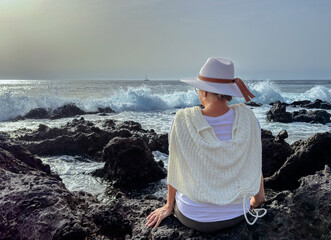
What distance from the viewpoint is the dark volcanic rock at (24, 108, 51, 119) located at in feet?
Result: 62.7

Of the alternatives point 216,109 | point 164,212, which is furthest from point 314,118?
point 164,212

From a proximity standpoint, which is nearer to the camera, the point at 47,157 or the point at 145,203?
the point at 145,203

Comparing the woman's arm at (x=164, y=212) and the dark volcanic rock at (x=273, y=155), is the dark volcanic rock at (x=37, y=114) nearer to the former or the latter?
the dark volcanic rock at (x=273, y=155)

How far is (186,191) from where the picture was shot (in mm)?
2330

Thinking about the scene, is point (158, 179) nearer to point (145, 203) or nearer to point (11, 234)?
point (145, 203)

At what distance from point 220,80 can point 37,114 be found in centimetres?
1893

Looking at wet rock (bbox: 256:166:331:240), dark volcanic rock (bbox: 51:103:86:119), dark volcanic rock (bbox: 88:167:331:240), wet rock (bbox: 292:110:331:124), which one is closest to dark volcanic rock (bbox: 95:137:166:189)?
dark volcanic rock (bbox: 88:167:331:240)

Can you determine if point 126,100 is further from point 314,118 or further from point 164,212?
point 164,212

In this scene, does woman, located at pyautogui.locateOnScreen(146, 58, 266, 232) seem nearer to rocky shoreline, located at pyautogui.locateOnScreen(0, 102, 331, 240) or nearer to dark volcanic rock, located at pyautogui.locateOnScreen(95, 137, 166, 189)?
rocky shoreline, located at pyautogui.locateOnScreen(0, 102, 331, 240)

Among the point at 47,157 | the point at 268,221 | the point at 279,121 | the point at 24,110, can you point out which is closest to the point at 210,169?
the point at 268,221

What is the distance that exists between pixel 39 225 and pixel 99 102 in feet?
75.7

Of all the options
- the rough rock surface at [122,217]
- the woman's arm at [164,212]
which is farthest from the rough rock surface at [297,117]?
the woman's arm at [164,212]

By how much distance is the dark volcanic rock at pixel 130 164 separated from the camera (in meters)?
5.76

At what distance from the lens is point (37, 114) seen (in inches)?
760
